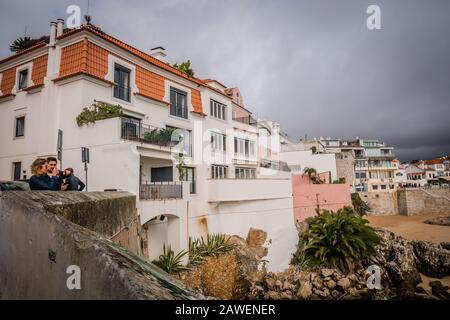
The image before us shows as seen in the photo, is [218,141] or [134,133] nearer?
[134,133]

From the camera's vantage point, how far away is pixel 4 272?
3.69 metres

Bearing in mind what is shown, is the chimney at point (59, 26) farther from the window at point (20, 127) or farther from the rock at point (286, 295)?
the rock at point (286, 295)

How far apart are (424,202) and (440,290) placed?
40.6 metres

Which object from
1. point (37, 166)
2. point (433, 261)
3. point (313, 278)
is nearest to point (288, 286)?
point (313, 278)

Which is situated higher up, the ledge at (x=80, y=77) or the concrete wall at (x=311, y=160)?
the ledge at (x=80, y=77)

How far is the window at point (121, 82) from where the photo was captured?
15203 mm

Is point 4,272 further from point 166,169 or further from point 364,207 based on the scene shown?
point 364,207

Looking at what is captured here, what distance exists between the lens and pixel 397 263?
20688 mm

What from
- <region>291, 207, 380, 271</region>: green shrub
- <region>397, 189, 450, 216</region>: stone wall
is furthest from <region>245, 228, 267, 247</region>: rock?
<region>397, 189, 450, 216</region>: stone wall

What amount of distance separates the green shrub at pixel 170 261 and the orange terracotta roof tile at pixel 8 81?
47.2 feet

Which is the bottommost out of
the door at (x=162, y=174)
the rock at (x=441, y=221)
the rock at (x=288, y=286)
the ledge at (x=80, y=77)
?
the rock at (x=288, y=286)

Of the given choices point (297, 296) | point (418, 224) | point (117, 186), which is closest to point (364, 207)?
point (418, 224)

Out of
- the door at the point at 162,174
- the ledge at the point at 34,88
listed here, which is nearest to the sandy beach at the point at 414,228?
the door at the point at 162,174

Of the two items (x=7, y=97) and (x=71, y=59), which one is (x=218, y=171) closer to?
(x=71, y=59)
